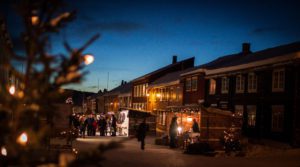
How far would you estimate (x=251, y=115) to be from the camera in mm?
30922

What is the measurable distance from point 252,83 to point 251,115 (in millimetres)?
2213

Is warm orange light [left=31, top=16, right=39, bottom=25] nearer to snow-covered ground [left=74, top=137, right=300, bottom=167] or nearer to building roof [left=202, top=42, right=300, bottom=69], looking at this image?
snow-covered ground [left=74, top=137, right=300, bottom=167]

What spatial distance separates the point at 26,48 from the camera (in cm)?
441

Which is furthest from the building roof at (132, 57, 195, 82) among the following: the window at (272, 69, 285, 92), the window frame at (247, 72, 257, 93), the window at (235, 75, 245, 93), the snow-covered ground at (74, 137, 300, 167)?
the snow-covered ground at (74, 137, 300, 167)

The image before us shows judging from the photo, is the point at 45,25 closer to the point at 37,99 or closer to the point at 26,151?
the point at 37,99

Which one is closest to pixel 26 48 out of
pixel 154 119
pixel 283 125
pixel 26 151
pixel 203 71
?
pixel 26 151

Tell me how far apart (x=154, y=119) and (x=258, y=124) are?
1611 cm

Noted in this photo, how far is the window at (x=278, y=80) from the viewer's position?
27.1 metres

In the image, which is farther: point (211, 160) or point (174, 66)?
point (174, 66)

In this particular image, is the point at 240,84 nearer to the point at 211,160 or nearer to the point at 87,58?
the point at 211,160

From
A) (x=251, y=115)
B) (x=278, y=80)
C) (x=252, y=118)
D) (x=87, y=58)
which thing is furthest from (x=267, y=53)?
(x=87, y=58)

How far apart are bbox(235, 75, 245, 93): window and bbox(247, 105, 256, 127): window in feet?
5.17

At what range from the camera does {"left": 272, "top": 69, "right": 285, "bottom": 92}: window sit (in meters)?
27.1

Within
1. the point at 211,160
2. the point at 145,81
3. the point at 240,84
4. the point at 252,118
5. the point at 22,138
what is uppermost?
the point at 145,81
